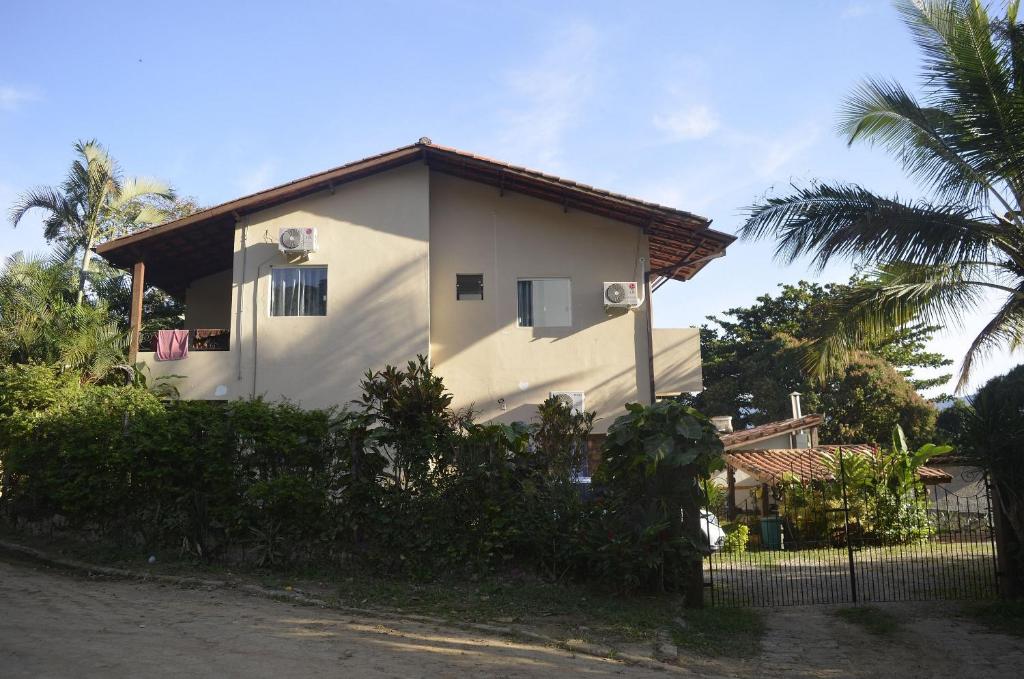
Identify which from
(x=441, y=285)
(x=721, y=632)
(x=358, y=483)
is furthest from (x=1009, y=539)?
(x=441, y=285)

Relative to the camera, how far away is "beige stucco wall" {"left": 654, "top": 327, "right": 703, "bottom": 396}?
1822 cm

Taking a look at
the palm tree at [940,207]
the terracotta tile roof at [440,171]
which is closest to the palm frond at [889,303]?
the palm tree at [940,207]

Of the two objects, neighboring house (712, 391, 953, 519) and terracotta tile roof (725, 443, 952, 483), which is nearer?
terracotta tile roof (725, 443, 952, 483)

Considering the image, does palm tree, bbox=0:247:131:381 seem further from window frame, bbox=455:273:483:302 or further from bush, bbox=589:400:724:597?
bush, bbox=589:400:724:597

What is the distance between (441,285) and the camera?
18.5 metres

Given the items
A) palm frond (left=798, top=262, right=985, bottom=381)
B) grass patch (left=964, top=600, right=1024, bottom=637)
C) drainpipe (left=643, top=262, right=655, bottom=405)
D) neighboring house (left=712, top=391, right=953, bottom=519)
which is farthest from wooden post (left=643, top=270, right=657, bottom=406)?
grass patch (left=964, top=600, right=1024, bottom=637)

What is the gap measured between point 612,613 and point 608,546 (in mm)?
847

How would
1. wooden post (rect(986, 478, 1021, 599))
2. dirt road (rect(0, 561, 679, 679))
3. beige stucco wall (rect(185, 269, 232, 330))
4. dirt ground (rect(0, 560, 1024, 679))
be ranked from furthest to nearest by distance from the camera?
beige stucco wall (rect(185, 269, 232, 330))
wooden post (rect(986, 478, 1021, 599))
dirt ground (rect(0, 560, 1024, 679))
dirt road (rect(0, 561, 679, 679))

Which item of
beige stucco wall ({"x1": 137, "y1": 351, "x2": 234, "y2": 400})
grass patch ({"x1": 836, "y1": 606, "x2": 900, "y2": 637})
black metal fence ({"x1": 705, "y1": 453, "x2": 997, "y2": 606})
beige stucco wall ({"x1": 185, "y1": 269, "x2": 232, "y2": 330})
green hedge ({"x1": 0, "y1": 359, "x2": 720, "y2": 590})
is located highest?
beige stucco wall ({"x1": 185, "y1": 269, "x2": 232, "y2": 330})

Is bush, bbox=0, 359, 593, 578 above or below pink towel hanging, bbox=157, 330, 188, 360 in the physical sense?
below

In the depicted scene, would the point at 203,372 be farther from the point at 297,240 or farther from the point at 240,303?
the point at 297,240

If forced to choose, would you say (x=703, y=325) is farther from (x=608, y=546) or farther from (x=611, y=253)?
(x=608, y=546)

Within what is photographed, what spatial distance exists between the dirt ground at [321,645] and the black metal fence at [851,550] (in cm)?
151

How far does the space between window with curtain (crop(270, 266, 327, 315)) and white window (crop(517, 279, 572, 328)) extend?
14.4 ft
